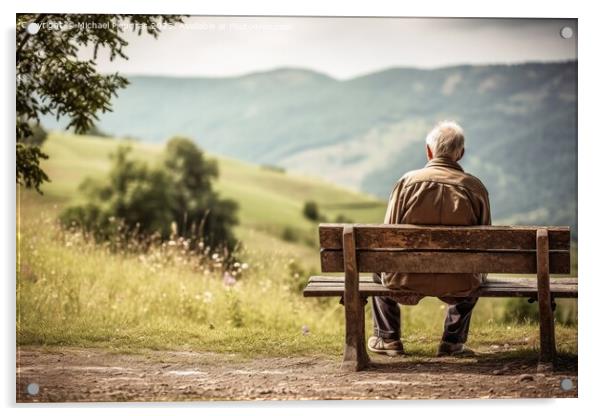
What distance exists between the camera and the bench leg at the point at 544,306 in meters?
6.04

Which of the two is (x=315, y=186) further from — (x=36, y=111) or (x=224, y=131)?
(x=36, y=111)

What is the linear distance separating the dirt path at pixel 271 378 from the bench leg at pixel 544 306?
133 mm

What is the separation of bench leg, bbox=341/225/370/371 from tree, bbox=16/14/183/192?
240 cm

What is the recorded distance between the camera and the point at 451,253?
6.12 meters

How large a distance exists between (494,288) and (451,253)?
0.50 metres

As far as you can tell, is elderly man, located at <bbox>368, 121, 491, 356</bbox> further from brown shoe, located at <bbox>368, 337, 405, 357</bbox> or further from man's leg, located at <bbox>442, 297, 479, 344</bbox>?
brown shoe, located at <bbox>368, 337, 405, 357</bbox>

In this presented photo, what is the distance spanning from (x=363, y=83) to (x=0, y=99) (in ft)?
18.1

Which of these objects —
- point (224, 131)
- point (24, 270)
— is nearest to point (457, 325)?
point (24, 270)

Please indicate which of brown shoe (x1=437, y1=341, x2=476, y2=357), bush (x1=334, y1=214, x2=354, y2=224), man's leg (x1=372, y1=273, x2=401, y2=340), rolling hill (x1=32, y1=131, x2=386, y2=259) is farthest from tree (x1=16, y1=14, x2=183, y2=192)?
bush (x1=334, y1=214, x2=354, y2=224)

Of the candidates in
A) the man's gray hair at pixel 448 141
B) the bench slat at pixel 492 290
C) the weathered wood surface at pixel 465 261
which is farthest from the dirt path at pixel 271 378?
the man's gray hair at pixel 448 141

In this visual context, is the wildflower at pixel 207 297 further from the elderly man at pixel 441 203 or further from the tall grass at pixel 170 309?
the elderly man at pixel 441 203

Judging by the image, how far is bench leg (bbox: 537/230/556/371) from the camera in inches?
238

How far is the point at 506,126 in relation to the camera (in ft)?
39.7

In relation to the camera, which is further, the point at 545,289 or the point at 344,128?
the point at 344,128
